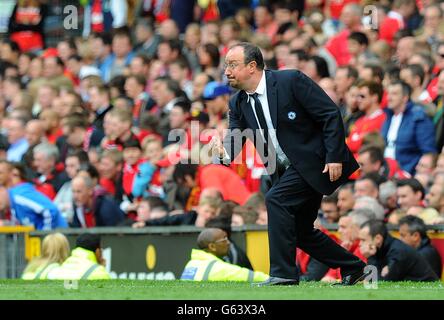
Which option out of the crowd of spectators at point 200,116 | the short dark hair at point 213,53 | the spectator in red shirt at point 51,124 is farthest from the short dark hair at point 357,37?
the spectator in red shirt at point 51,124

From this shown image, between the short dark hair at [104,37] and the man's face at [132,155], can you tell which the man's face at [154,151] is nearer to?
the man's face at [132,155]

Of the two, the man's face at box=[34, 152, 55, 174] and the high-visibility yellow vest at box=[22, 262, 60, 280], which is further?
the man's face at box=[34, 152, 55, 174]

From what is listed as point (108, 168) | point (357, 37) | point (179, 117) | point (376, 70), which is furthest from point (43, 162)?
point (376, 70)

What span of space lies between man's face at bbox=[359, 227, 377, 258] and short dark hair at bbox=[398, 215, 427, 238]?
0.49 metres

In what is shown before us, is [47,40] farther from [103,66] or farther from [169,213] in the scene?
[169,213]

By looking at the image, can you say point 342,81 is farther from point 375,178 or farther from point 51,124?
point 51,124

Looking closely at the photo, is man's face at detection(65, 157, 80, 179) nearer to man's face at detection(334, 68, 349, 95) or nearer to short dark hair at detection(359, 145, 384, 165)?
man's face at detection(334, 68, 349, 95)

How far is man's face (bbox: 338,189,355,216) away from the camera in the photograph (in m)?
15.1

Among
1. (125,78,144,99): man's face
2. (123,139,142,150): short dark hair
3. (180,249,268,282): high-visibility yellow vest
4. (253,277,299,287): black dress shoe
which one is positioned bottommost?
(180,249,268,282): high-visibility yellow vest

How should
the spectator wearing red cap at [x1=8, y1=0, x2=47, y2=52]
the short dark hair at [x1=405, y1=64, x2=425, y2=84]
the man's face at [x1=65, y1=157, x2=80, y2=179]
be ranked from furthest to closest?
the spectator wearing red cap at [x1=8, y1=0, x2=47, y2=52] < the man's face at [x1=65, y1=157, x2=80, y2=179] < the short dark hair at [x1=405, y1=64, x2=425, y2=84]

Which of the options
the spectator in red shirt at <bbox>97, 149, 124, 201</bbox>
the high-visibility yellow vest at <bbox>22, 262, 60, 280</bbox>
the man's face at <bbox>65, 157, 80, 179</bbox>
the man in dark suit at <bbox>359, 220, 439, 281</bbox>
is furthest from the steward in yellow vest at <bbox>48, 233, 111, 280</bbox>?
the man's face at <bbox>65, 157, 80, 179</bbox>

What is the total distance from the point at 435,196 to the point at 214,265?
2.99m
